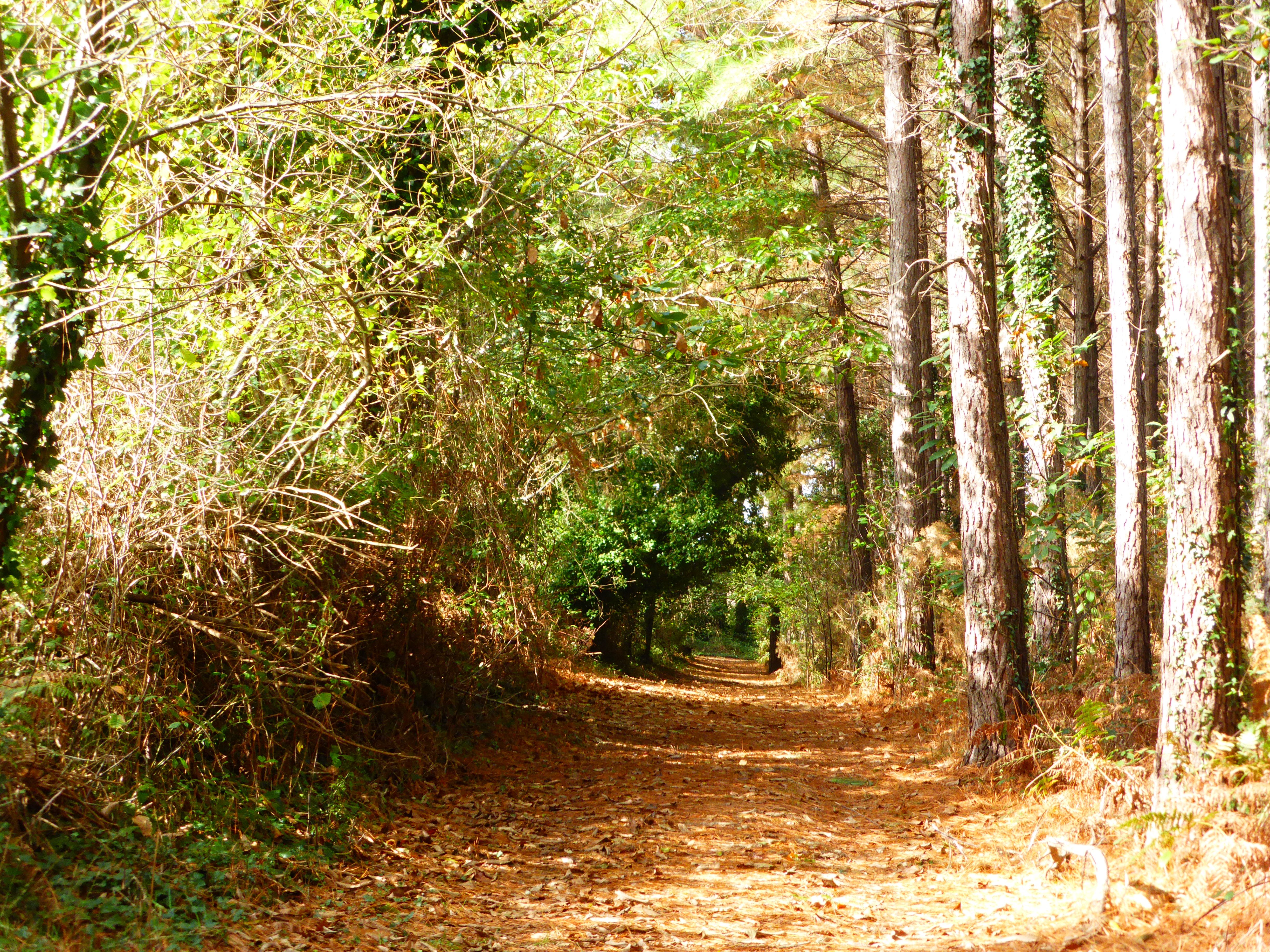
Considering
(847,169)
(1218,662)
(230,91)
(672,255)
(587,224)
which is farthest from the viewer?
(847,169)

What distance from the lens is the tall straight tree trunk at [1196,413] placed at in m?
5.47

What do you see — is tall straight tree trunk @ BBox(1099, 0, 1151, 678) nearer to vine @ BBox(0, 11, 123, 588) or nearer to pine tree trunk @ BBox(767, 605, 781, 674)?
vine @ BBox(0, 11, 123, 588)

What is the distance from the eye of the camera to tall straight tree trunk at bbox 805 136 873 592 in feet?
47.3

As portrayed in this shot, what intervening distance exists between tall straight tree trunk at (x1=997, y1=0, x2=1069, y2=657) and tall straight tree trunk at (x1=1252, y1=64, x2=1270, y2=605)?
2.45 m

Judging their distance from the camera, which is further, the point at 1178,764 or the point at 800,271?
the point at 800,271

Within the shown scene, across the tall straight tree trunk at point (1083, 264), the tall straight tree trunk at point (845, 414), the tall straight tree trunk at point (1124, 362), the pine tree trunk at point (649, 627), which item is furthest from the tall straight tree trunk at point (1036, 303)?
the pine tree trunk at point (649, 627)

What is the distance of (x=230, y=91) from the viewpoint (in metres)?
6.66

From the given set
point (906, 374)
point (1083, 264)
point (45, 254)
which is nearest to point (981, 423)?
point (906, 374)

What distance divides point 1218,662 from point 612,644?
41.9 feet

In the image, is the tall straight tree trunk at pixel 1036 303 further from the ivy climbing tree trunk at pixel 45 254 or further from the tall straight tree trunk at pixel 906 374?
the ivy climbing tree trunk at pixel 45 254

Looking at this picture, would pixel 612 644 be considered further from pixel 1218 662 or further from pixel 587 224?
pixel 1218 662

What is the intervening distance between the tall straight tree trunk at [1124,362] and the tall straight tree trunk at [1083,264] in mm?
2870

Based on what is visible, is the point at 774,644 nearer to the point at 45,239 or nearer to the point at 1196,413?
the point at 1196,413

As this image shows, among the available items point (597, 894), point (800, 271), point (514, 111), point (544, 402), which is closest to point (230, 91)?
point (514, 111)
